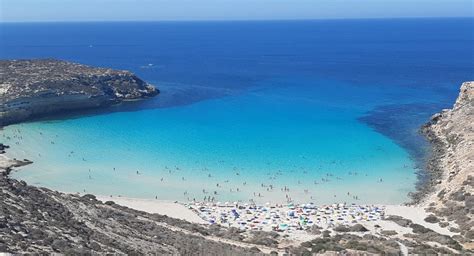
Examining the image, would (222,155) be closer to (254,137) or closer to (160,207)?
(254,137)

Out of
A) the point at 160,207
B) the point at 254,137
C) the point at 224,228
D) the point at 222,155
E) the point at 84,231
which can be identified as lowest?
the point at 84,231

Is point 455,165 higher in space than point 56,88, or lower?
lower

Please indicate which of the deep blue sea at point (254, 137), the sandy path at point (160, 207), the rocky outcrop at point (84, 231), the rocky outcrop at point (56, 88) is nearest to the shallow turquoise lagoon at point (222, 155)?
the deep blue sea at point (254, 137)

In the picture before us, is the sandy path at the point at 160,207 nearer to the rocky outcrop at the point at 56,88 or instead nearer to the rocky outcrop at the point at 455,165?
the rocky outcrop at the point at 455,165

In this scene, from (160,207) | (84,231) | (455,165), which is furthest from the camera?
(455,165)

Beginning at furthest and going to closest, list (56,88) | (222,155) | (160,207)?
1. (56,88)
2. (222,155)
3. (160,207)

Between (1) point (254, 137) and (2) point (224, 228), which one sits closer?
(2) point (224, 228)

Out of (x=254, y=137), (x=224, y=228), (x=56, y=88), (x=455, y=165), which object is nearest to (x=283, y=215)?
(x=224, y=228)

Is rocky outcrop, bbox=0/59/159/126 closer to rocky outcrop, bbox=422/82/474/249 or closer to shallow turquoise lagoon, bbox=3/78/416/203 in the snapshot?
shallow turquoise lagoon, bbox=3/78/416/203
